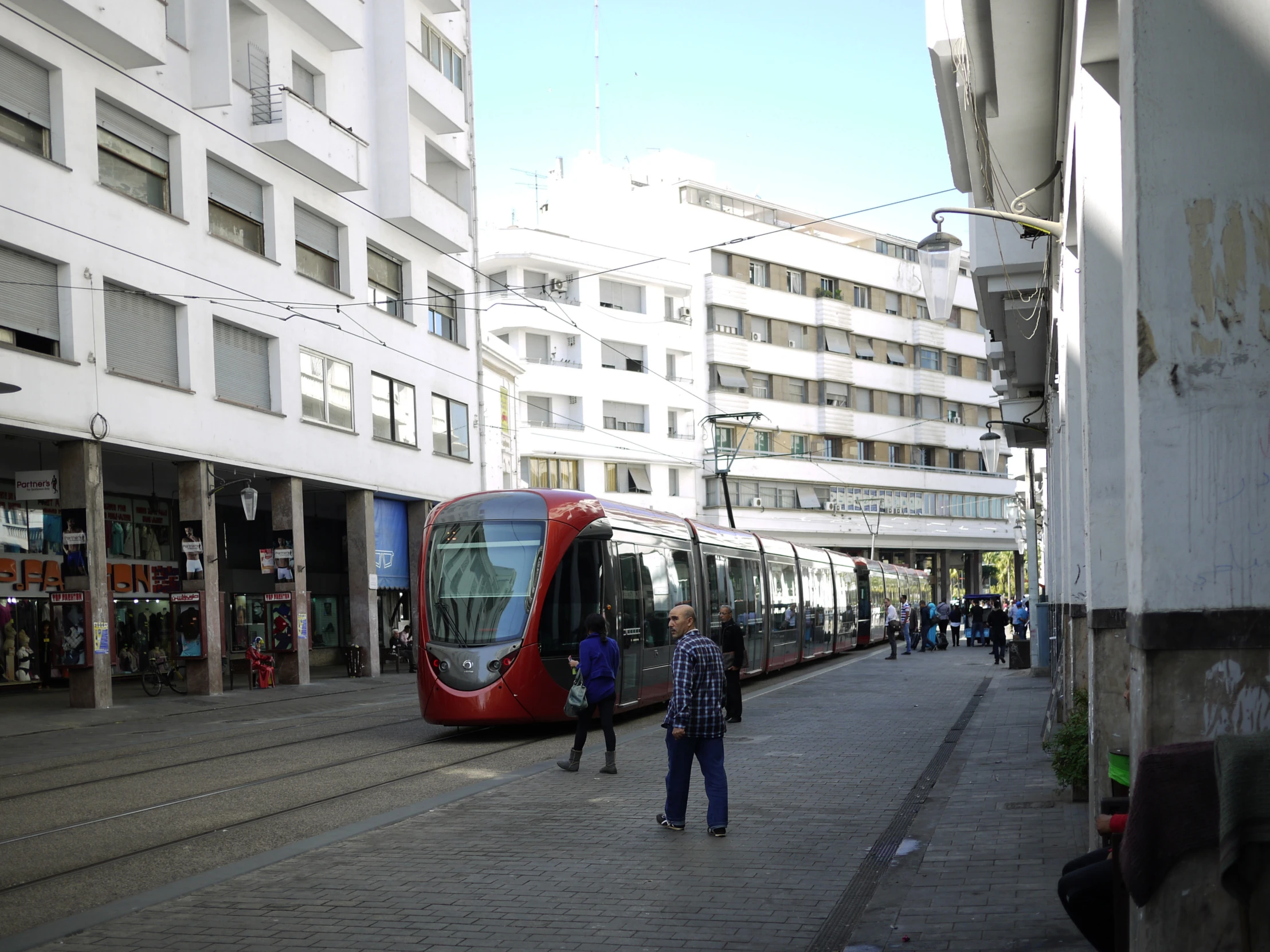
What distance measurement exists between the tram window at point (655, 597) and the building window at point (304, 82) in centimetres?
1632

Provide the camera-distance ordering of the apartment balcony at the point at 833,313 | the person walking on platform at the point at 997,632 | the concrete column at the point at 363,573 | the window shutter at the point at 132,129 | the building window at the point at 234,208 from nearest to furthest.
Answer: the window shutter at the point at 132,129, the building window at the point at 234,208, the concrete column at the point at 363,573, the person walking on platform at the point at 997,632, the apartment balcony at the point at 833,313

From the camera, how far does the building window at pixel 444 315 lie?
124 ft

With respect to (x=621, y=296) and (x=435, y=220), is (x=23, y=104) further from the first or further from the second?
(x=621, y=296)

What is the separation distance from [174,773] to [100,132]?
1444 cm

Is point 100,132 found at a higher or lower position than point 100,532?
higher

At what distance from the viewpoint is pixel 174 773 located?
14.1 m

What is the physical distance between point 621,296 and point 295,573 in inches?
1429

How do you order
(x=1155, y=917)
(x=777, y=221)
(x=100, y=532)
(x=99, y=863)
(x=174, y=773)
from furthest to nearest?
(x=777, y=221), (x=100, y=532), (x=174, y=773), (x=99, y=863), (x=1155, y=917)

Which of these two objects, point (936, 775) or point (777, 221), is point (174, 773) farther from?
point (777, 221)

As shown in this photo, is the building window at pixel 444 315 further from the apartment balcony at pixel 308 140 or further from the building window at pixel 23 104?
the building window at pixel 23 104

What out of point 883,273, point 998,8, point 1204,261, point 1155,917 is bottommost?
point 1155,917

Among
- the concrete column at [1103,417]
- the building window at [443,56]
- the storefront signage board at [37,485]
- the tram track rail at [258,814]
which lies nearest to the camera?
the concrete column at [1103,417]

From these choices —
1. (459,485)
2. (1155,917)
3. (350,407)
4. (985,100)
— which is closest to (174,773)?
(985,100)

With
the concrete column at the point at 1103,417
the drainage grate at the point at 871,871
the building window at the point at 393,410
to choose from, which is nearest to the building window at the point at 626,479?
the building window at the point at 393,410
